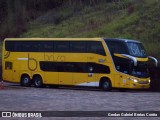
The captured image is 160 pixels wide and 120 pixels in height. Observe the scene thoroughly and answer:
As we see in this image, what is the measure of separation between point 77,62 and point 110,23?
48.2 feet

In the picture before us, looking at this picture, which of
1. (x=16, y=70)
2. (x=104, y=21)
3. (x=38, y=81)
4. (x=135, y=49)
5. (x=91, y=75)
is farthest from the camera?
(x=104, y=21)

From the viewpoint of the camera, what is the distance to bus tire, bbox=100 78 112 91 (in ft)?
108

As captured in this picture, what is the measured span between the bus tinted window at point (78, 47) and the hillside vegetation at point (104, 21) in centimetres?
663

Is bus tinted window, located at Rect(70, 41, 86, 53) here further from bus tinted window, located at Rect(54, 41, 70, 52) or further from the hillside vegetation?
the hillside vegetation

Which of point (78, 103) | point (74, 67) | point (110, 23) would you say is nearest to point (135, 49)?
point (74, 67)

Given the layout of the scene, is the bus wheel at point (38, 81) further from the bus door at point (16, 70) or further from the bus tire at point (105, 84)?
the bus tire at point (105, 84)

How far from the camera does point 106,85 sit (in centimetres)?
3312

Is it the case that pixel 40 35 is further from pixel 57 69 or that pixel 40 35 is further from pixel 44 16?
pixel 57 69

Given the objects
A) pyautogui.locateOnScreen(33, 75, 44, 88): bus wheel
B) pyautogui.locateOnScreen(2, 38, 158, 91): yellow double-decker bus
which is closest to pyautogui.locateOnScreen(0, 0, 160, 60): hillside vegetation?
pyautogui.locateOnScreen(2, 38, 158, 91): yellow double-decker bus

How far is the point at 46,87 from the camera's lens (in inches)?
1478

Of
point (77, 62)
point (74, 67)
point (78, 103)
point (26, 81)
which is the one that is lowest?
point (78, 103)

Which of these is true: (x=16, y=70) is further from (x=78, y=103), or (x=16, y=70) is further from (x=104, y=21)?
(x=78, y=103)

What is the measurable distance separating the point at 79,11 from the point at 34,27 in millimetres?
5809

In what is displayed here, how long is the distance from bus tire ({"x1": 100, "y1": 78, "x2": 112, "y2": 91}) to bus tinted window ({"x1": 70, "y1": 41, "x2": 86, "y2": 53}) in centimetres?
258
